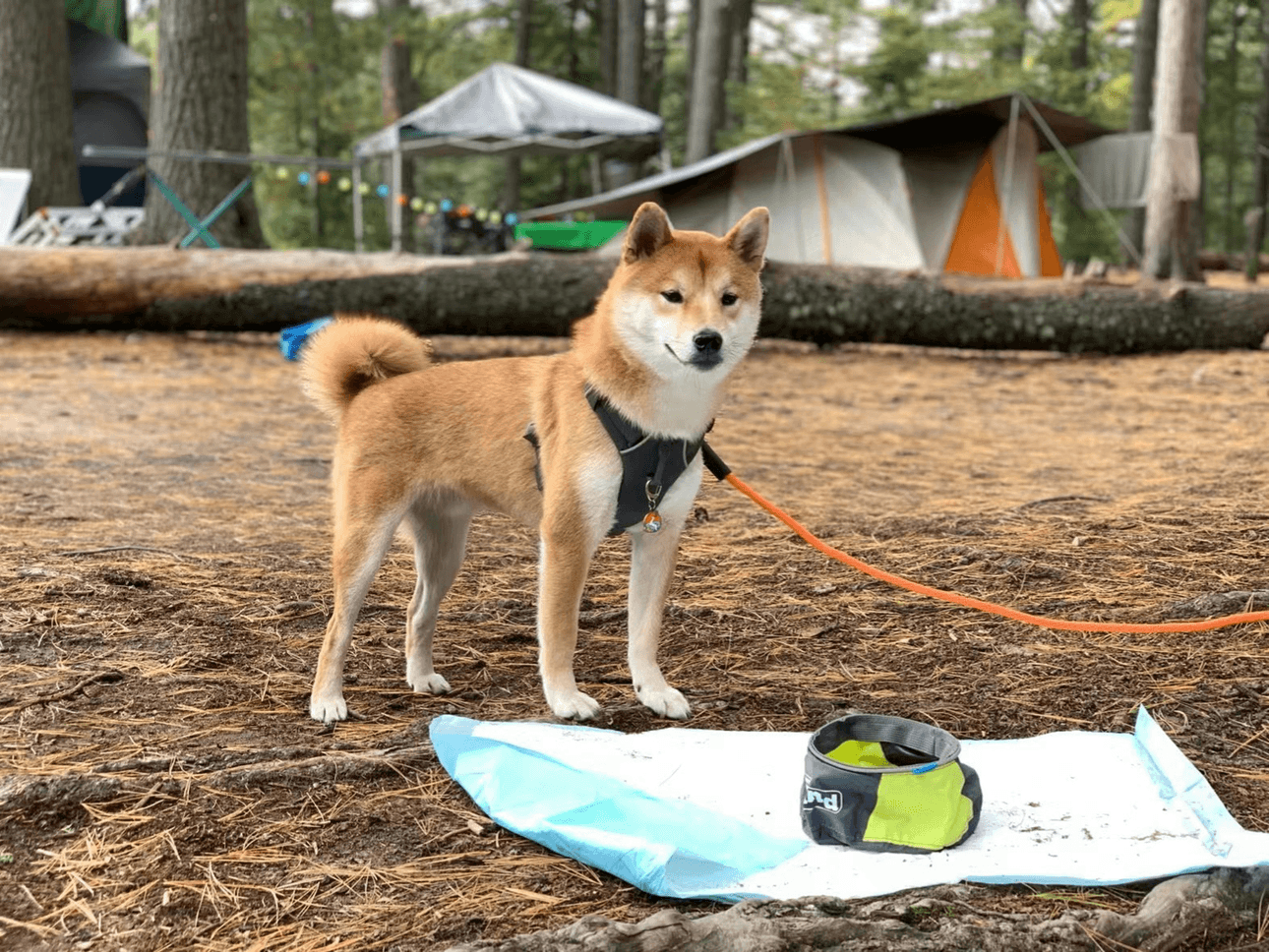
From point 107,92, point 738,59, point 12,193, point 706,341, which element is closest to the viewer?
point 706,341

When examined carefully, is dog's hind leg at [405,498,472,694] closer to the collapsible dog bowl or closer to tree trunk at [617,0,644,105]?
the collapsible dog bowl

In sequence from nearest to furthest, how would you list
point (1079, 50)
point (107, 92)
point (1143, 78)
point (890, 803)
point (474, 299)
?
1. point (890, 803)
2. point (474, 299)
3. point (107, 92)
4. point (1143, 78)
5. point (1079, 50)

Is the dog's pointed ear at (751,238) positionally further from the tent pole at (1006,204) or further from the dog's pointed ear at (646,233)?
the tent pole at (1006,204)

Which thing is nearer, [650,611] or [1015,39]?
[650,611]

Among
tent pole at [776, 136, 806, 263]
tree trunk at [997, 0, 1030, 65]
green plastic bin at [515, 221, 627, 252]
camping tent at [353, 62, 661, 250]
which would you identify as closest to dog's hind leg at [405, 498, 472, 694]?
tent pole at [776, 136, 806, 263]

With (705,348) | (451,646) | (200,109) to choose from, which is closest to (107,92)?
(200,109)

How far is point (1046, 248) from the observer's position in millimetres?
13422

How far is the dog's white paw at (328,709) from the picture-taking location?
296cm

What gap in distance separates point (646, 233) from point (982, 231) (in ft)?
35.8

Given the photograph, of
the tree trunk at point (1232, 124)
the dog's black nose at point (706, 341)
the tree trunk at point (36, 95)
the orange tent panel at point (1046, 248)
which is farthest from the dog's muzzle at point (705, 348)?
the tree trunk at point (1232, 124)

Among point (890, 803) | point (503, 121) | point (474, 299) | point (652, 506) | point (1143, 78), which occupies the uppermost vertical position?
point (1143, 78)

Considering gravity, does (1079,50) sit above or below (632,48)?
above

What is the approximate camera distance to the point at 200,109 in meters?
11.2

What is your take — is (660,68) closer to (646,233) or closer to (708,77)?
(708,77)
